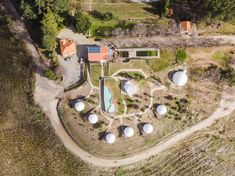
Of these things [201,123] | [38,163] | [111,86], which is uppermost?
[111,86]

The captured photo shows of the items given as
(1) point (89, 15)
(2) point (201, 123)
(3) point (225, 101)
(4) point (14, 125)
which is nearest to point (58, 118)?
(4) point (14, 125)

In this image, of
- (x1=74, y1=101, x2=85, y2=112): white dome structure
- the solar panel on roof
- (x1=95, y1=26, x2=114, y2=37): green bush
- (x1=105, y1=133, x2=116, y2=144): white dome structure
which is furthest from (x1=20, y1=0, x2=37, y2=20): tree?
(x1=105, y1=133, x2=116, y2=144): white dome structure

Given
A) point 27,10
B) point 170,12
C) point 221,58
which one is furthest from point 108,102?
point 221,58

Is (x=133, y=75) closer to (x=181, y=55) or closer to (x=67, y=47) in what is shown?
(x=181, y=55)

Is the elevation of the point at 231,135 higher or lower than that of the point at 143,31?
lower

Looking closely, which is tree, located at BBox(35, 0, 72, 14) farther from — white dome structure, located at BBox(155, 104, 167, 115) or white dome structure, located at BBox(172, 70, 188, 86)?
white dome structure, located at BBox(155, 104, 167, 115)

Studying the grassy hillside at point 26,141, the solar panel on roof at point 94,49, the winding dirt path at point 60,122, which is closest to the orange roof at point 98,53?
the solar panel on roof at point 94,49

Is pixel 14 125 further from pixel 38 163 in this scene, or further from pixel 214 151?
pixel 214 151
